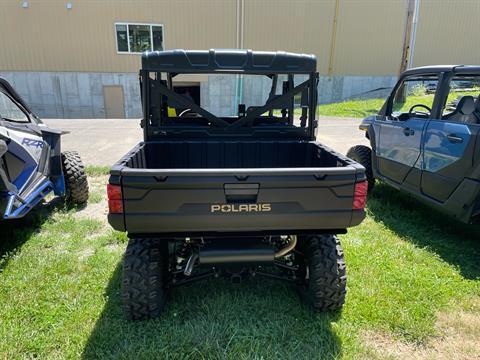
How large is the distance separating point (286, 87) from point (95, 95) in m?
18.2

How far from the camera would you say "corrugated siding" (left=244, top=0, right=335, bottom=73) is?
1888 centimetres

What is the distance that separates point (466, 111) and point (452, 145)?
0.37m

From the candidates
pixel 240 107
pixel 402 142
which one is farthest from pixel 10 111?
pixel 402 142

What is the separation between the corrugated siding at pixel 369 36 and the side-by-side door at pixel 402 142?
58.1 ft

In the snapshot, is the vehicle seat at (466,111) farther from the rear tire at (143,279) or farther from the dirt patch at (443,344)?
the rear tire at (143,279)

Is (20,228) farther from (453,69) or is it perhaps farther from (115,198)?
(453,69)

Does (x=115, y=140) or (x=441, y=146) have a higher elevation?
(x=441, y=146)

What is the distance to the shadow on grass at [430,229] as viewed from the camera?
3650 millimetres

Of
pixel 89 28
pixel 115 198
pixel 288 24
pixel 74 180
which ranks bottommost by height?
pixel 74 180

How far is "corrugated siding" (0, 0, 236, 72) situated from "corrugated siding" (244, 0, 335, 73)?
1091 millimetres

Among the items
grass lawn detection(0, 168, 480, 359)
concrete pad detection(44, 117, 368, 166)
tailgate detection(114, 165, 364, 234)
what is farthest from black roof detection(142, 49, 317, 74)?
concrete pad detection(44, 117, 368, 166)

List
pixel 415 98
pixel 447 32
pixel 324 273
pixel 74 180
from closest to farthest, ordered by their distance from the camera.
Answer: pixel 324 273, pixel 74 180, pixel 415 98, pixel 447 32

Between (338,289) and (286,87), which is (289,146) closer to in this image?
(286,87)

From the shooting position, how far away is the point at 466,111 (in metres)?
3.66
